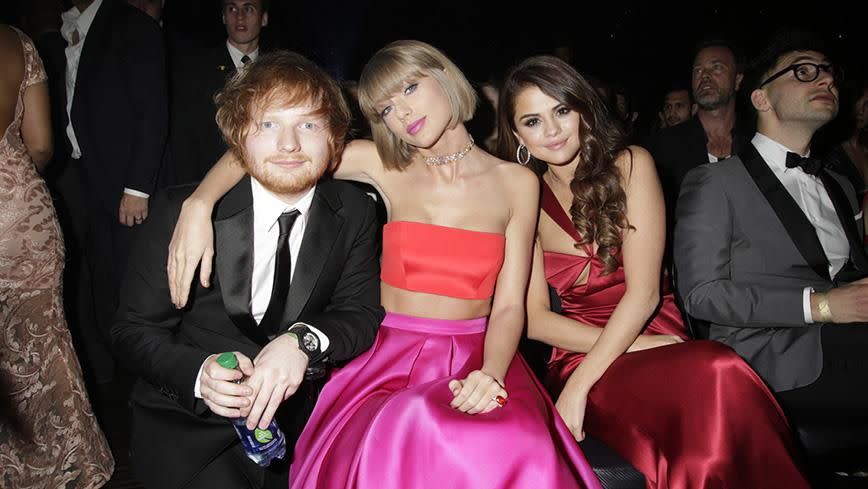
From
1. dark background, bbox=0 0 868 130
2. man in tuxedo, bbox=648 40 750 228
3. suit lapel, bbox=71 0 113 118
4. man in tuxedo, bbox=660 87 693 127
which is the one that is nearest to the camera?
suit lapel, bbox=71 0 113 118

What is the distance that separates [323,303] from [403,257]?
0.32m

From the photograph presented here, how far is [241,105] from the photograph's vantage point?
71.3 inches

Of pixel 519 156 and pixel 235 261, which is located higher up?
pixel 519 156

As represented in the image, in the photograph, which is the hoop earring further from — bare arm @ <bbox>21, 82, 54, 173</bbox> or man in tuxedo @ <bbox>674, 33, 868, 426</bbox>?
bare arm @ <bbox>21, 82, 54, 173</bbox>

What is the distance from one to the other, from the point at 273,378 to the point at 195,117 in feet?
8.96

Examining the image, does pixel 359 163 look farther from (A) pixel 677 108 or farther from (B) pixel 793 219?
(A) pixel 677 108

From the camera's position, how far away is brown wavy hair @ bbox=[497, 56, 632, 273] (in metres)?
2.23

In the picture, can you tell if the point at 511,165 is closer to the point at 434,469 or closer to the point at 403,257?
the point at 403,257

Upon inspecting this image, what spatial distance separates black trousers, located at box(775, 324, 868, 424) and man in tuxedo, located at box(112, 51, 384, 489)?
5.27 ft

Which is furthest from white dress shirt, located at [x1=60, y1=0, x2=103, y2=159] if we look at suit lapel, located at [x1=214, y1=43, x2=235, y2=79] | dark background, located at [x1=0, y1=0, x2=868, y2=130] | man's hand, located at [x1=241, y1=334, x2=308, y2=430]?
dark background, located at [x1=0, y1=0, x2=868, y2=130]

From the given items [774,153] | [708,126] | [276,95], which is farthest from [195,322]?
[708,126]

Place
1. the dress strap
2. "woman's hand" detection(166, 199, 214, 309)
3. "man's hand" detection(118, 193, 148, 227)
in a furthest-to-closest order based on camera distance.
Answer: "man's hand" detection(118, 193, 148, 227) < the dress strap < "woman's hand" detection(166, 199, 214, 309)

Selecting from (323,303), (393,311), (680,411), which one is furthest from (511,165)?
(680,411)

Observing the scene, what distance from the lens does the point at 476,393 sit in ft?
5.75
